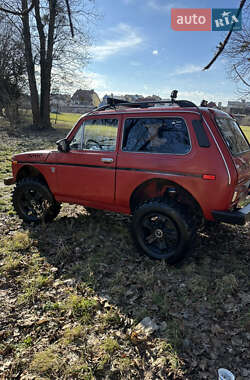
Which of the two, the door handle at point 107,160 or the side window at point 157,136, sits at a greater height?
the side window at point 157,136

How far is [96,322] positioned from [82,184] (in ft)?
6.78

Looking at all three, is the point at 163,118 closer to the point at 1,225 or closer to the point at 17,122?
the point at 1,225

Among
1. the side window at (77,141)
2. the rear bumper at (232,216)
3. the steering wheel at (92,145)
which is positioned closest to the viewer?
the rear bumper at (232,216)

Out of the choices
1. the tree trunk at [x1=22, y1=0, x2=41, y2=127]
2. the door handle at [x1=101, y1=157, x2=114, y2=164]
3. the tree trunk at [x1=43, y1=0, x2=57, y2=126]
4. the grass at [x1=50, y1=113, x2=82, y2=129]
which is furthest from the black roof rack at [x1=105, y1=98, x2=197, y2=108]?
the grass at [x1=50, y1=113, x2=82, y2=129]

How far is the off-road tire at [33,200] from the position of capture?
4.44m

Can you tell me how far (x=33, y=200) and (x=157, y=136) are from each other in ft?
8.36

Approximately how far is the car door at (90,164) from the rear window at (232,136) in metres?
1.45

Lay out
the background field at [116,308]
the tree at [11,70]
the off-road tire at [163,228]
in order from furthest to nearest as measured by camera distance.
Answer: the tree at [11,70] < the off-road tire at [163,228] < the background field at [116,308]

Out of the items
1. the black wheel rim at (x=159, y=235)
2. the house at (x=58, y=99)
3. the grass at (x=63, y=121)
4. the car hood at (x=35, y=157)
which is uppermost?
the house at (x=58, y=99)

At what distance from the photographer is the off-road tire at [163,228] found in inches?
124

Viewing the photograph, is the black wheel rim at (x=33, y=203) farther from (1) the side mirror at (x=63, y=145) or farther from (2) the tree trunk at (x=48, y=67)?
(2) the tree trunk at (x=48, y=67)

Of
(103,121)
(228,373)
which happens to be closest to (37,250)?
(103,121)

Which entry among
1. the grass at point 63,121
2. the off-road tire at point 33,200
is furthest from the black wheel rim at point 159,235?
the grass at point 63,121

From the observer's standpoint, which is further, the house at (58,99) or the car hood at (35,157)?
the house at (58,99)
